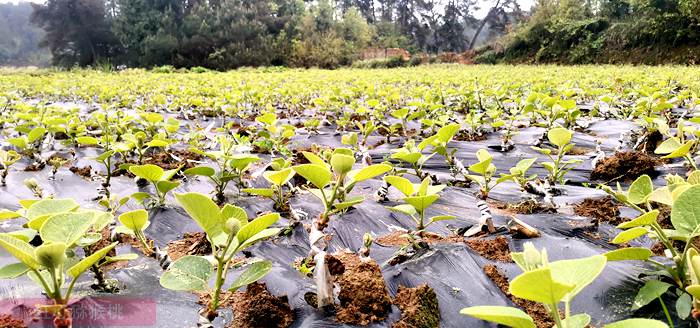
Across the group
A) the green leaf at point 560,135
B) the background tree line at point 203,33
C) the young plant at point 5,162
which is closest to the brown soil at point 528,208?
the green leaf at point 560,135

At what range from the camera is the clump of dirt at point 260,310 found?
3.70 feet

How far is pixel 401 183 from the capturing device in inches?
55.4

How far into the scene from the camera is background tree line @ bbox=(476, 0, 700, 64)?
59.2 ft

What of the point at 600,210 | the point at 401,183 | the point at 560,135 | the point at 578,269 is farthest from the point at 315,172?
the point at 560,135

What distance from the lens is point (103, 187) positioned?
2.39m

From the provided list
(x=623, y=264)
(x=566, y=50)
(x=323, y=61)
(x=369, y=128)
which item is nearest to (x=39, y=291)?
(x=623, y=264)

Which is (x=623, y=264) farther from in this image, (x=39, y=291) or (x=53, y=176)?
(x=53, y=176)

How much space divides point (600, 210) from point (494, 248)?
63 cm

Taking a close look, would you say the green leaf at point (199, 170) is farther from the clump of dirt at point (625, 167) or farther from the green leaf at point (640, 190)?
the clump of dirt at point (625, 167)

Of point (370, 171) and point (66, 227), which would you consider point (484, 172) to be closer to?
point (370, 171)

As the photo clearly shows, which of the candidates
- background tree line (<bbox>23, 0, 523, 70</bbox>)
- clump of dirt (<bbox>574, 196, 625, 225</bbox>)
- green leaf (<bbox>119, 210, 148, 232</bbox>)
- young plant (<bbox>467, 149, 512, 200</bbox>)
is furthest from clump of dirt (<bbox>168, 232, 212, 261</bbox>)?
background tree line (<bbox>23, 0, 523, 70</bbox>)

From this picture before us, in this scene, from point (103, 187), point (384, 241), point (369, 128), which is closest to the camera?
point (384, 241)

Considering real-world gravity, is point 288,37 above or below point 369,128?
above

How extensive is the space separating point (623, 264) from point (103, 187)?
7.77 feet
